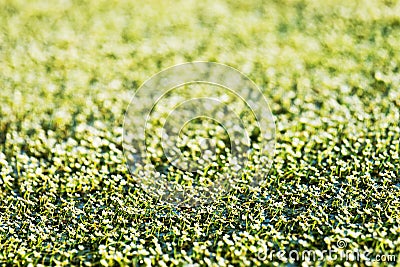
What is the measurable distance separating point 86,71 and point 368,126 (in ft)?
14.7

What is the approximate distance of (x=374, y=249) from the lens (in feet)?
16.1

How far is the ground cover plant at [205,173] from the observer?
16.7ft

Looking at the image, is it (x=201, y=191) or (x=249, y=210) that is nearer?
(x=249, y=210)

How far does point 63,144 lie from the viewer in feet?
22.7

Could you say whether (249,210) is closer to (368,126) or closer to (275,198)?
(275,198)

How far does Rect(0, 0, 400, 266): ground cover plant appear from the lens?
5102mm

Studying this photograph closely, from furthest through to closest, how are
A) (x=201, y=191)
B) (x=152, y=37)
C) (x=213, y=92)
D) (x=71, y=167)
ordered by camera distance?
1. (x=152, y=37)
2. (x=213, y=92)
3. (x=71, y=167)
4. (x=201, y=191)

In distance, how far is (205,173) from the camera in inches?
247

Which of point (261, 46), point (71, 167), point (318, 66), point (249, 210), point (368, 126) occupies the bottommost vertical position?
point (249, 210)

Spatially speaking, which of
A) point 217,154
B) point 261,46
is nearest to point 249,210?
point 217,154

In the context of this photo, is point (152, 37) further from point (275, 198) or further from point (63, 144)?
point (275, 198)

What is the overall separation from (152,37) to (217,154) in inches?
170

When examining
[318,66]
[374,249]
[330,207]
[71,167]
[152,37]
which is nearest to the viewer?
[374,249]

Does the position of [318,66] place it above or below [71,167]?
above
